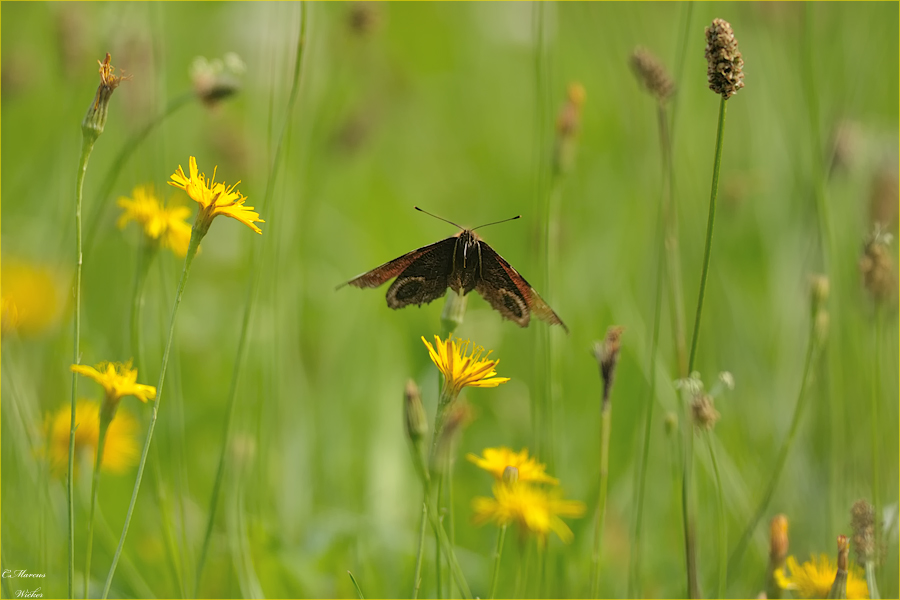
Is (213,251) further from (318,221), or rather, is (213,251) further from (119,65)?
(119,65)

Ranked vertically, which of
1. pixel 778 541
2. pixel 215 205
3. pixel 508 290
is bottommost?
pixel 778 541

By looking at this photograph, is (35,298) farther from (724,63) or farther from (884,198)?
(884,198)

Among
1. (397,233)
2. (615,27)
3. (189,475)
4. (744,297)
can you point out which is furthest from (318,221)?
(615,27)

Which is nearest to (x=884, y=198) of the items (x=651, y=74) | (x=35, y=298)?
(x=651, y=74)

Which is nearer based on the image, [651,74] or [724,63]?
[724,63]

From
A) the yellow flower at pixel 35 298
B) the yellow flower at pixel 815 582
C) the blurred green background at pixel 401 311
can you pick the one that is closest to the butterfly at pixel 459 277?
the blurred green background at pixel 401 311

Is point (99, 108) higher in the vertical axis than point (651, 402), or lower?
higher

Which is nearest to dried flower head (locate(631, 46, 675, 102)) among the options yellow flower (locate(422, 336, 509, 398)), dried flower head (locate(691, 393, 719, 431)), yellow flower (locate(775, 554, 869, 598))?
dried flower head (locate(691, 393, 719, 431))

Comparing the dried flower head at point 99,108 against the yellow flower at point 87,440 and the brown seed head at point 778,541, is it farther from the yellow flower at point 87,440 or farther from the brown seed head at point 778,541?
the brown seed head at point 778,541

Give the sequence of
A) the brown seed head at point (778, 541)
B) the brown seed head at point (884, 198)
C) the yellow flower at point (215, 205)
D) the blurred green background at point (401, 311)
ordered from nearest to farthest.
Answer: the yellow flower at point (215, 205) < the brown seed head at point (778, 541) < the blurred green background at point (401, 311) < the brown seed head at point (884, 198)
